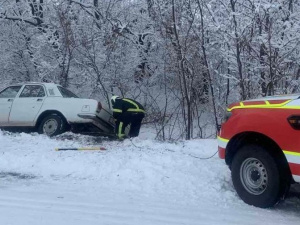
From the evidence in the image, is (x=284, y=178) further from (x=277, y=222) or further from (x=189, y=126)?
(x=189, y=126)

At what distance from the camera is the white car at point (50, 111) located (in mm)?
11148

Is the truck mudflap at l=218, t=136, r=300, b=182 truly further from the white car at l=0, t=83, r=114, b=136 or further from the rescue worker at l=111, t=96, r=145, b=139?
the white car at l=0, t=83, r=114, b=136

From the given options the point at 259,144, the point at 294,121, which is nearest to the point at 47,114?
the point at 259,144

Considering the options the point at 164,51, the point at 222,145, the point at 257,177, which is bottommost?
the point at 257,177

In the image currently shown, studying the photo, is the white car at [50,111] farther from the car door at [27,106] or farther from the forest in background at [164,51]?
the forest in background at [164,51]

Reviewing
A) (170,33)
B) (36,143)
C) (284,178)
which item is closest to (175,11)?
(170,33)

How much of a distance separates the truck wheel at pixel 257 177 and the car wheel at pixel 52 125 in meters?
6.41

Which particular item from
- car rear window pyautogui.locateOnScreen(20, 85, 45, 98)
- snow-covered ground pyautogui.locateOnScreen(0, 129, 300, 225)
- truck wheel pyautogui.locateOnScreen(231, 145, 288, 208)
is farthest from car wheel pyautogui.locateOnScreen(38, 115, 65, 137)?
truck wheel pyautogui.locateOnScreen(231, 145, 288, 208)

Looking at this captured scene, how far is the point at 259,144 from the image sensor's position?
5.57m

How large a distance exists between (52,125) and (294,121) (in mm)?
7595

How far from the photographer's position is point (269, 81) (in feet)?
34.6

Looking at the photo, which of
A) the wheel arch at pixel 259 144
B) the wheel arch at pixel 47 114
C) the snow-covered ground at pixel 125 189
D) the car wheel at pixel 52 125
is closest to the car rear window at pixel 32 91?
the wheel arch at pixel 47 114

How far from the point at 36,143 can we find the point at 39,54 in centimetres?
770

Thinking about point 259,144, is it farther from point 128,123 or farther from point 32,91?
point 32,91
